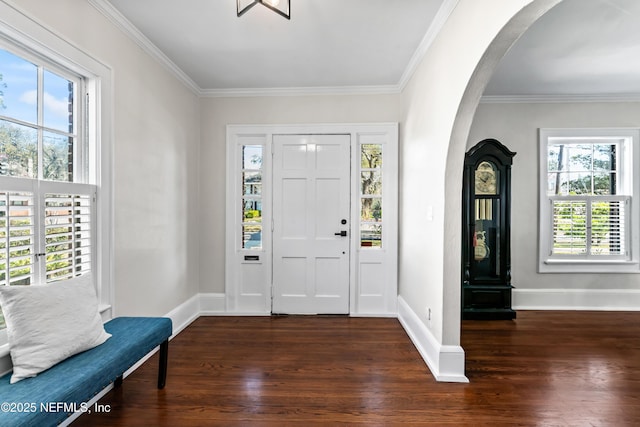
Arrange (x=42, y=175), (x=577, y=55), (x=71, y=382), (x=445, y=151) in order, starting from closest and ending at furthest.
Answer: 1. (x=71, y=382)
2. (x=42, y=175)
3. (x=445, y=151)
4. (x=577, y=55)

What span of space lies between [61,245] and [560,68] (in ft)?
14.6

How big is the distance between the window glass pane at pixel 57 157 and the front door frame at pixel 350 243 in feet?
6.00

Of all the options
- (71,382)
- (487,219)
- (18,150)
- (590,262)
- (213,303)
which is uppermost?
(18,150)

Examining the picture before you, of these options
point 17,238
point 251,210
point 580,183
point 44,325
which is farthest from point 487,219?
point 17,238

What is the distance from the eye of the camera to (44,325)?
5.24 ft

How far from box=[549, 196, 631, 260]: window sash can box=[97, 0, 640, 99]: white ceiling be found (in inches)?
52.4

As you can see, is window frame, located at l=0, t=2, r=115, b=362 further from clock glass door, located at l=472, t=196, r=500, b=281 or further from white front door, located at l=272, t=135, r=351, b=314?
clock glass door, located at l=472, t=196, r=500, b=281

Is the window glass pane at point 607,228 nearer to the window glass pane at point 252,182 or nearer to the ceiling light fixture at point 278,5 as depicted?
the window glass pane at point 252,182

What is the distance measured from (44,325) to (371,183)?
3.11 m

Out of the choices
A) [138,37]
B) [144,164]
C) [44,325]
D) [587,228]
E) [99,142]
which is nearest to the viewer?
[44,325]

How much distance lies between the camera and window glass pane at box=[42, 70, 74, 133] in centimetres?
194

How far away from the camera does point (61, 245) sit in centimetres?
201

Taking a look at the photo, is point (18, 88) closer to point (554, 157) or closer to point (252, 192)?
point (252, 192)

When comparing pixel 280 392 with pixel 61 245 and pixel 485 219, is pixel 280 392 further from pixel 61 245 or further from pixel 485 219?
pixel 485 219
